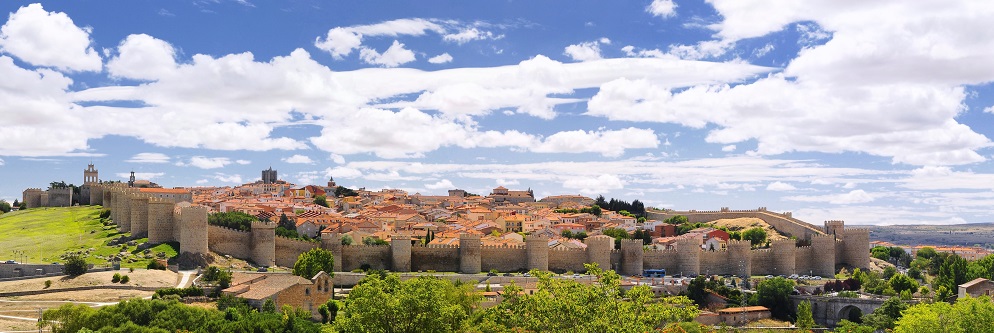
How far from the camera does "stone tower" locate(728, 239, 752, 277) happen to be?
50.6 m

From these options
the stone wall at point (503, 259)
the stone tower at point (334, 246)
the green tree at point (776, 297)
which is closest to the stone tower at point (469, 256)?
the stone wall at point (503, 259)

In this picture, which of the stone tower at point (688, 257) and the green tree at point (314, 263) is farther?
the stone tower at point (688, 257)

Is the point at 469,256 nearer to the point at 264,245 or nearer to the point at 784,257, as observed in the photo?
the point at 264,245

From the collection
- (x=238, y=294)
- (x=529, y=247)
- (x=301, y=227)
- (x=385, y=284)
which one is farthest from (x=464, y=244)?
(x=385, y=284)

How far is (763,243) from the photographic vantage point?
61.2 meters

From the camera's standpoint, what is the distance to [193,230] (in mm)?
42625

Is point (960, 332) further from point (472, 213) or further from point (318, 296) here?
point (472, 213)

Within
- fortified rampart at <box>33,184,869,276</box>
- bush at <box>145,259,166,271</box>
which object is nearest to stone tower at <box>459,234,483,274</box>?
fortified rampart at <box>33,184,869,276</box>

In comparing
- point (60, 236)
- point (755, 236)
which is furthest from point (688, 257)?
point (60, 236)

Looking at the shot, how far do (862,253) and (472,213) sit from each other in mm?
27510

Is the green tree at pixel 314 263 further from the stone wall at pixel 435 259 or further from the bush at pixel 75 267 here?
the bush at pixel 75 267

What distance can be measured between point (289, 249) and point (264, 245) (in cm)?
135

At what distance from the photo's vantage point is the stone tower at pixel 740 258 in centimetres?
5062

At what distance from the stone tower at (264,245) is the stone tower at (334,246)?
236 cm
